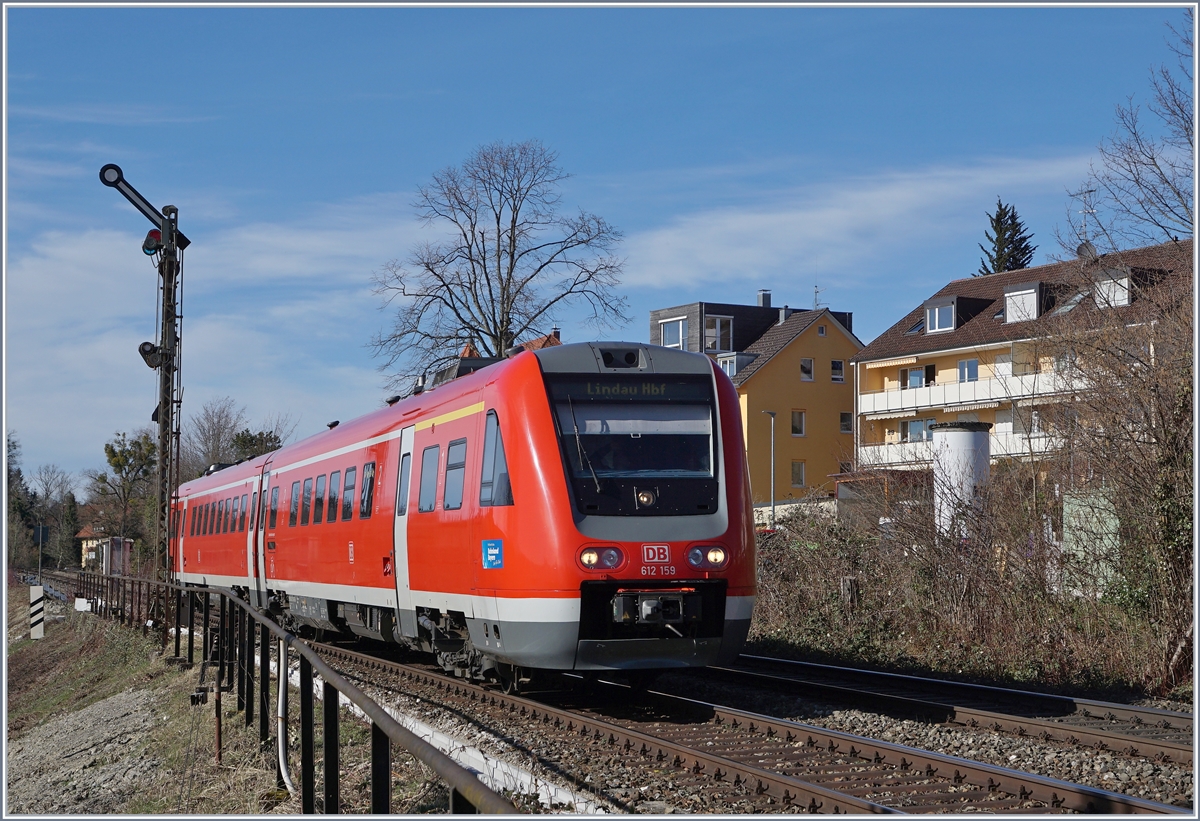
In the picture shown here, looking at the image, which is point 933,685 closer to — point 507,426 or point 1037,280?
point 507,426

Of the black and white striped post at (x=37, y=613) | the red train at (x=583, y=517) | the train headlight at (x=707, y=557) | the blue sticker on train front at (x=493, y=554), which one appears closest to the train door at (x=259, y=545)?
the black and white striped post at (x=37, y=613)

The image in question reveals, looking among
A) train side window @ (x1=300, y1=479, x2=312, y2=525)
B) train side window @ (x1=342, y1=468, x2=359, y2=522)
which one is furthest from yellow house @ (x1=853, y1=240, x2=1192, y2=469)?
train side window @ (x1=342, y1=468, x2=359, y2=522)

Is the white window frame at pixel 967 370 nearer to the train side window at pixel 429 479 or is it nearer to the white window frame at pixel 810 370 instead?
the white window frame at pixel 810 370

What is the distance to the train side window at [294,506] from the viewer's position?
61.7 feet

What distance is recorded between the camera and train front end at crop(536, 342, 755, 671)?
1003 centimetres

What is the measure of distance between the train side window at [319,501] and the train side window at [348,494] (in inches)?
45.6

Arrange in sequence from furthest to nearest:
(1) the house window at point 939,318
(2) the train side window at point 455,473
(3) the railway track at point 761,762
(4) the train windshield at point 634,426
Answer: (1) the house window at point 939,318, (2) the train side window at point 455,473, (4) the train windshield at point 634,426, (3) the railway track at point 761,762

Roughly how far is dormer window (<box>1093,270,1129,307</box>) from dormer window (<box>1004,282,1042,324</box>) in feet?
95.9

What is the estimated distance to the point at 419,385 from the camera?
14922mm

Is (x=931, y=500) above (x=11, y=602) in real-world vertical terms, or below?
above

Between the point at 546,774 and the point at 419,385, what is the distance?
7592mm

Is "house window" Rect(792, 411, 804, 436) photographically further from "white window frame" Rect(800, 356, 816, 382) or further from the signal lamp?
the signal lamp

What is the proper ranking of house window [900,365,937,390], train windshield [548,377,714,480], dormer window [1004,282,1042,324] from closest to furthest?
train windshield [548,377,714,480], dormer window [1004,282,1042,324], house window [900,365,937,390]

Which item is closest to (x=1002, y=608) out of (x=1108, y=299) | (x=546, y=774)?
(x=1108, y=299)
